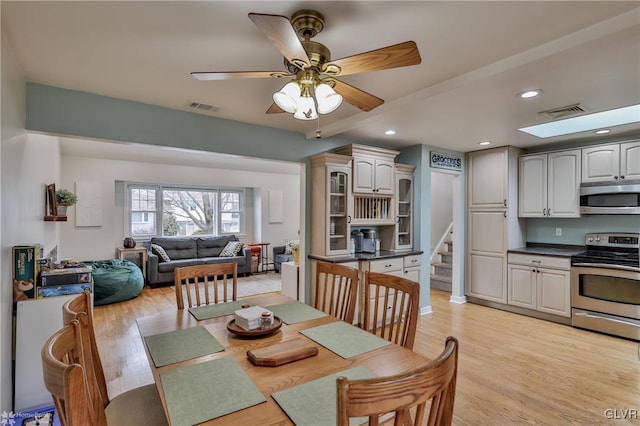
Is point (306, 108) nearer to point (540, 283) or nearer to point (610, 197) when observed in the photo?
point (540, 283)

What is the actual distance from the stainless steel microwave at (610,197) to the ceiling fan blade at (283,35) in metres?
4.30

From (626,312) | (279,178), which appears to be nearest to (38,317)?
(626,312)

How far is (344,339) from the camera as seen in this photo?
167 cm

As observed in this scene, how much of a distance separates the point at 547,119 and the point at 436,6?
7.77ft

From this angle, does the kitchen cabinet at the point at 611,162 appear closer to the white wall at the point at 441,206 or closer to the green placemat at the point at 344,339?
the white wall at the point at 441,206

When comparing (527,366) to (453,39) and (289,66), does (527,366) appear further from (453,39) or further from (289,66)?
(289,66)

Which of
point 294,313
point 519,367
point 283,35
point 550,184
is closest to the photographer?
point 283,35

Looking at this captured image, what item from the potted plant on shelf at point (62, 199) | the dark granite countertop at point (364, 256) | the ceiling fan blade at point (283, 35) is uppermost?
the ceiling fan blade at point (283, 35)

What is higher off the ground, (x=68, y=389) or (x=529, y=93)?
(x=529, y=93)

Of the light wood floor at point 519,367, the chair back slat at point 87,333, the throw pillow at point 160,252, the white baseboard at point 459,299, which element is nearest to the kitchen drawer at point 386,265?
the light wood floor at point 519,367

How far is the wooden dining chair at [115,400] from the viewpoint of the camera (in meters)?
1.33

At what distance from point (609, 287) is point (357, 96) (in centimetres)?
389

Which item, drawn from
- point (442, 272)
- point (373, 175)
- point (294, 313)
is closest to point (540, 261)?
point (442, 272)

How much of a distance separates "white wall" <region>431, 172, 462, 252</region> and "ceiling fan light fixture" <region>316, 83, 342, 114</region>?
5.56 metres
